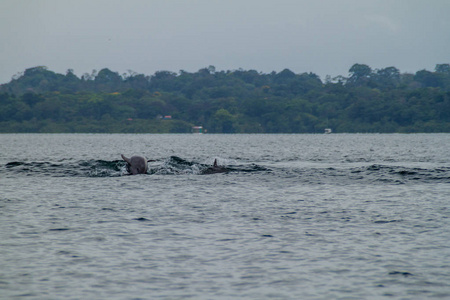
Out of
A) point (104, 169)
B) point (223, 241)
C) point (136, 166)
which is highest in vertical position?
point (136, 166)

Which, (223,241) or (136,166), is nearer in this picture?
(223,241)

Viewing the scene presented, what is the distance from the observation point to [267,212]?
1795 centimetres

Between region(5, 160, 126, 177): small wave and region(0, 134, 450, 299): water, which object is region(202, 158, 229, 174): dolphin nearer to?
region(5, 160, 126, 177): small wave

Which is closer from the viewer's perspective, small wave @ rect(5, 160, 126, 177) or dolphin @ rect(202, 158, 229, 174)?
small wave @ rect(5, 160, 126, 177)


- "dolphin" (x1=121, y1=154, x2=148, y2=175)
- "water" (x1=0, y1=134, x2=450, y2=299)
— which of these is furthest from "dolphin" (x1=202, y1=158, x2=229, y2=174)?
"water" (x1=0, y1=134, x2=450, y2=299)

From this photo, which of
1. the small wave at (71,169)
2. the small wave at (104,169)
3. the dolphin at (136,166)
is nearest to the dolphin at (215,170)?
the small wave at (104,169)

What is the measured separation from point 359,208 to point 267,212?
3496mm

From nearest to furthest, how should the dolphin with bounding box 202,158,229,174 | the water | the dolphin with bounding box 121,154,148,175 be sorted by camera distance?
1. the water
2. the dolphin with bounding box 121,154,148,175
3. the dolphin with bounding box 202,158,229,174

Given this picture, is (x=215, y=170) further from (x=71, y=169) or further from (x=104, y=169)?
(x=71, y=169)

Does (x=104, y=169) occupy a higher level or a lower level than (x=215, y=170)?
lower

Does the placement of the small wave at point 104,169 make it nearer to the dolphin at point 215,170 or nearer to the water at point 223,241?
the dolphin at point 215,170

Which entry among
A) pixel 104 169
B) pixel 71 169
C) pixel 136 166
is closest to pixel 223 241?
pixel 136 166

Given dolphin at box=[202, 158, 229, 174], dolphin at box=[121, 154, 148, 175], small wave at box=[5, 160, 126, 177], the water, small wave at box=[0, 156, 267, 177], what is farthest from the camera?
dolphin at box=[202, 158, 229, 174]

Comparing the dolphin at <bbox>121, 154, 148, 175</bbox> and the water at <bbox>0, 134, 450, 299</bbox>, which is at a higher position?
the dolphin at <bbox>121, 154, 148, 175</bbox>
